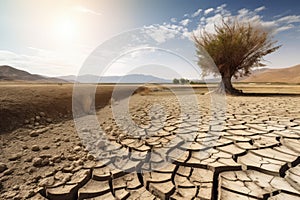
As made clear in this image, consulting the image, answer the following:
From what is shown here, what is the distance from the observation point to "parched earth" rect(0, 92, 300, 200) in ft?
4.32

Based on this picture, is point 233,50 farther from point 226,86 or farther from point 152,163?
point 152,163

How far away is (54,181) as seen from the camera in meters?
1.45

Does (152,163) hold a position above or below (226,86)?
below

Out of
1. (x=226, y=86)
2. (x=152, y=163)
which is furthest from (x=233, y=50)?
(x=152, y=163)

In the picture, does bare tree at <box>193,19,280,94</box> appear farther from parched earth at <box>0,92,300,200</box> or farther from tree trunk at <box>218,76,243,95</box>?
parched earth at <box>0,92,300,200</box>

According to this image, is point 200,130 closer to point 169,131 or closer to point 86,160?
point 169,131

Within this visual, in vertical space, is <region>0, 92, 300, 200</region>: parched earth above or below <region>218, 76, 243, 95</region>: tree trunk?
below

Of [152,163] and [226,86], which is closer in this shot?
[152,163]

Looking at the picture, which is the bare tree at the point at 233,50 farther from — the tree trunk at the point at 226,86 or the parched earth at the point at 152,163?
the parched earth at the point at 152,163

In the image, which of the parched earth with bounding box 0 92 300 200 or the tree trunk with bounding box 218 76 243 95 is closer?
the parched earth with bounding box 0 92 300 200

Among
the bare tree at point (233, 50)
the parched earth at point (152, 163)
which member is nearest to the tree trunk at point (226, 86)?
the bare tree at point (233, 50)

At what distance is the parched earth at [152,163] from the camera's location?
4.32 feet

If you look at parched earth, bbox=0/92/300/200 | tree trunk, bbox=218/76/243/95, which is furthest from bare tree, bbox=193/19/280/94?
parched earth, bbox=0/92/300/200

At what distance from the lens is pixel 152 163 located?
1.74 meters
